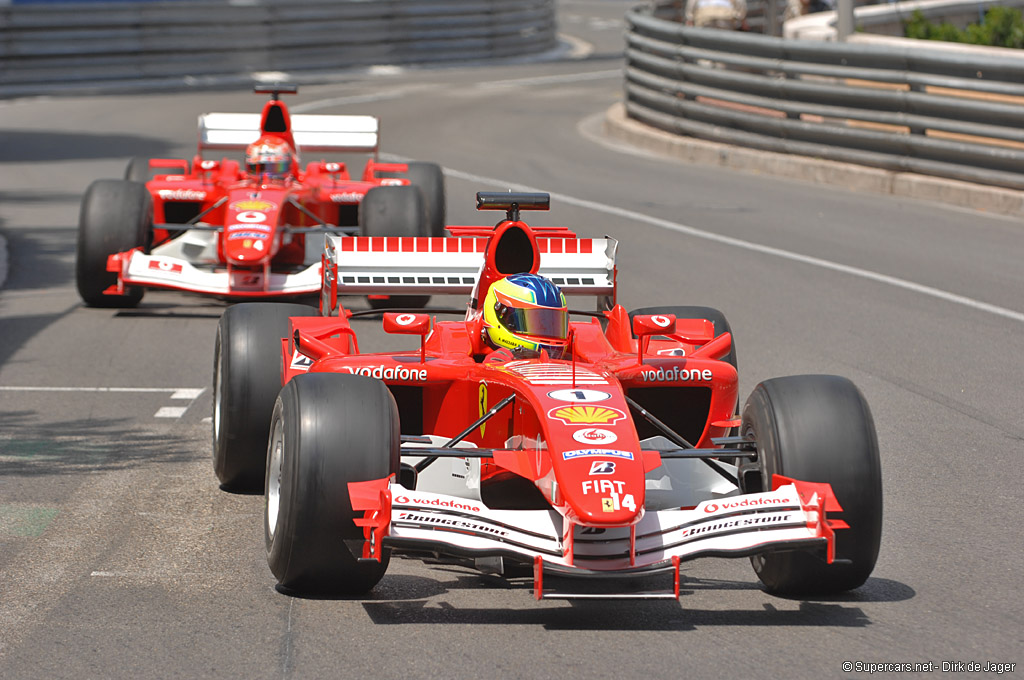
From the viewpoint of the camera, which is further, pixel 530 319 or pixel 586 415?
pixel 530 319

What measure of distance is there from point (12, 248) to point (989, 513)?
434 inches

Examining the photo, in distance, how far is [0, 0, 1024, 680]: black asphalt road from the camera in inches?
210

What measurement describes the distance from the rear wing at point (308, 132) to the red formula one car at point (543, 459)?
749 cm

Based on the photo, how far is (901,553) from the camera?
647 cm

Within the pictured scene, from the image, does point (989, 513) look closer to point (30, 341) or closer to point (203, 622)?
point (203, 622)

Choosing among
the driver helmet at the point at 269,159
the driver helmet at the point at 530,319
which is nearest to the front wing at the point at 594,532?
the driver helmet at the point at 530,319

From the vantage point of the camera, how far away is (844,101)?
63.0 feet

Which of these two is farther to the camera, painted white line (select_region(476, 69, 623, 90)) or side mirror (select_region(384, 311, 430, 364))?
painted white line (select_region(476, 69, 623, 90))

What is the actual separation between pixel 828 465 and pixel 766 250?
369 inches

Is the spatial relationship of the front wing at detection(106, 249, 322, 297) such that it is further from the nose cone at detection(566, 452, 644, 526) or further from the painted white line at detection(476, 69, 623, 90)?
the painted white line at detection(476, 69, 623, 90)

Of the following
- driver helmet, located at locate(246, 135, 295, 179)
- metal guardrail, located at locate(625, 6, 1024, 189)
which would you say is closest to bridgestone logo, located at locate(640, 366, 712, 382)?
driver helmet, located at locate(246, 135, 295, 179)

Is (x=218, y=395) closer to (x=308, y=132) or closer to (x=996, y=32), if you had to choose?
(x=308, y=132)

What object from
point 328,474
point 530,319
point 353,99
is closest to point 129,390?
point 530,319

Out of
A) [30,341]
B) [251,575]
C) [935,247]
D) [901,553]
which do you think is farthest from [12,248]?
[901,553]
